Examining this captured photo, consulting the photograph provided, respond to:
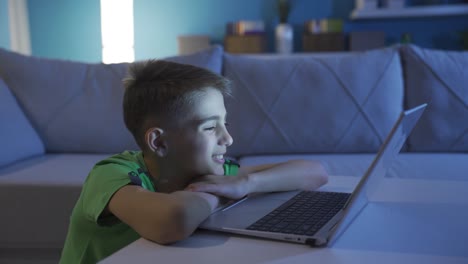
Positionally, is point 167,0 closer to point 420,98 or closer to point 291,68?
point 291,68

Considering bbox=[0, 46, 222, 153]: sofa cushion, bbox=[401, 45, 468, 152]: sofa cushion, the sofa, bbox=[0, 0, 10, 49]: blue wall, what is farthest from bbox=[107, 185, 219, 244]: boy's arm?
bbox=[0, 0, 10, 49]: blue wall

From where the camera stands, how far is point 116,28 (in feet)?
14.4

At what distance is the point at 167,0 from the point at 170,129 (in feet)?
11.9

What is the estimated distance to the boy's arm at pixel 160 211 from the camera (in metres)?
0.69

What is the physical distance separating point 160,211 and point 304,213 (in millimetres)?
239

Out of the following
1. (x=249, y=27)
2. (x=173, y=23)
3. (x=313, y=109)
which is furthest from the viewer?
(x=173, y=23)

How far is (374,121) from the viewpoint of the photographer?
7.25 feet

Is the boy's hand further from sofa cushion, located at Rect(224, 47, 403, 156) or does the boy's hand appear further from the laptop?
sofa cushion, located at Rect(224, 47, 403, 156)

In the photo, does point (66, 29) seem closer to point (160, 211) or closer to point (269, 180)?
point (269, 180)

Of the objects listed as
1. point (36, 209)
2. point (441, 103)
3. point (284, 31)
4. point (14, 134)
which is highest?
point (284, 31)

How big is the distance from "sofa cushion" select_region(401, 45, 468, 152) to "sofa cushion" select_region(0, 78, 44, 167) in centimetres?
157

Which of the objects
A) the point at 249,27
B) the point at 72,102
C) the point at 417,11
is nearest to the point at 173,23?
the point at 249,27

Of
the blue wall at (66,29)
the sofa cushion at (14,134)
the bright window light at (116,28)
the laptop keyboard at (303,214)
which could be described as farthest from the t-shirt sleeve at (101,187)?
the blue wall at (66,29)

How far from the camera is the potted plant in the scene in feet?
13.5
